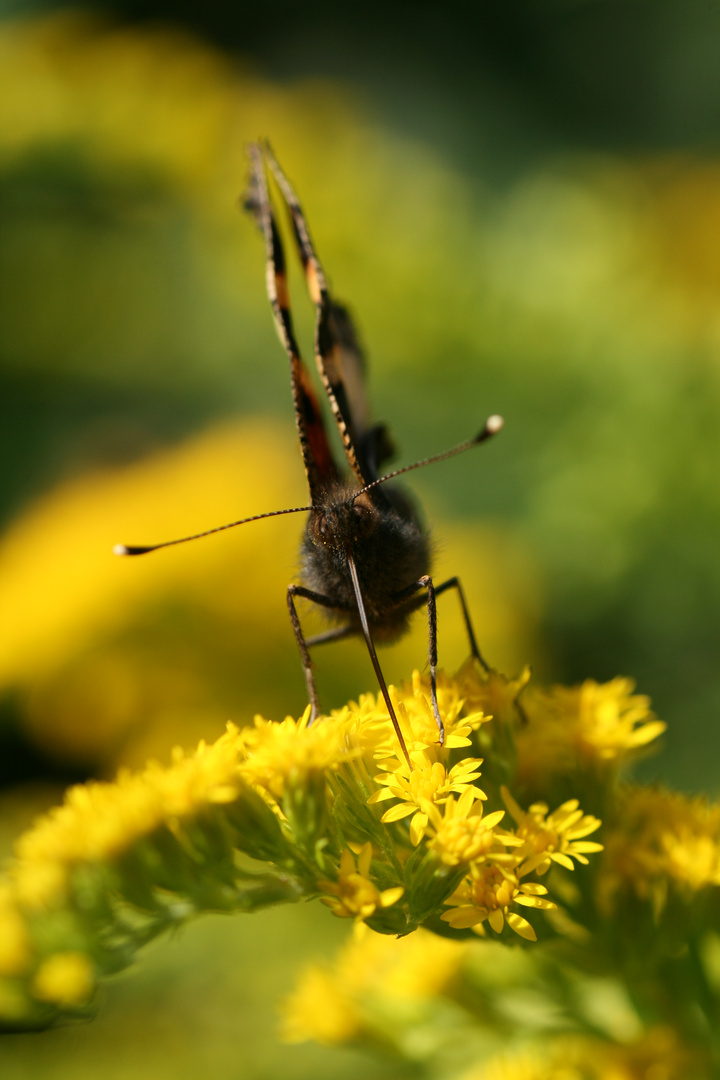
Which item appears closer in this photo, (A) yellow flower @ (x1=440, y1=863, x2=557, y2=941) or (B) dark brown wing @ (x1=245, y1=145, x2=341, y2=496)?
(A) yellow flower @ (x1=440, y1=863, x2=557, y2=941)

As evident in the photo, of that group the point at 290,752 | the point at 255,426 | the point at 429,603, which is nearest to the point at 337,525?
the point at 429,603

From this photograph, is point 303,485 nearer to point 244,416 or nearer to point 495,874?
point 244,416

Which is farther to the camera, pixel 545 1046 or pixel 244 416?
pixel 244 416

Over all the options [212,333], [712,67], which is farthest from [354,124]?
[712,67]

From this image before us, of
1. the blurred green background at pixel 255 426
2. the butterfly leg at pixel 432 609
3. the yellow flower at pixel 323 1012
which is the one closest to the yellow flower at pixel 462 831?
the butterfly leg at pixel 432 609

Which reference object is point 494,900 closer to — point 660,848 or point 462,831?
point 462,831

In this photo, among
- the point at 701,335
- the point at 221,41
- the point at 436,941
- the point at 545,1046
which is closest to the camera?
the point at 545,1046

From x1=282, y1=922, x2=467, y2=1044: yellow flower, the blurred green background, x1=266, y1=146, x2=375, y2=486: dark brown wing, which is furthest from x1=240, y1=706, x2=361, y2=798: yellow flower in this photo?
the blurred green background

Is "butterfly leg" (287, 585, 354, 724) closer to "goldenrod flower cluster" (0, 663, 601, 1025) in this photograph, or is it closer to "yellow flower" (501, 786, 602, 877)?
"goldenrod flower cluster" (0, 663, 601, 1025)
